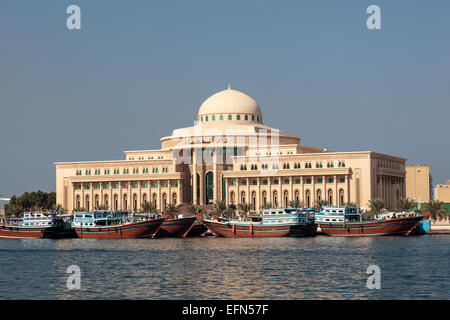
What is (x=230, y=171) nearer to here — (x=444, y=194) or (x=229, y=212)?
(x=229, y=212)

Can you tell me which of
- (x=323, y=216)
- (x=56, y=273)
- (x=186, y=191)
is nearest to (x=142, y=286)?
(x=56, y=273)

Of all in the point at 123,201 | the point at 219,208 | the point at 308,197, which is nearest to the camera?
the point at 219,208

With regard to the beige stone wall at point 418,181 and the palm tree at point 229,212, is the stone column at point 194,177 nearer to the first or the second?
the palm tree at point 229,212

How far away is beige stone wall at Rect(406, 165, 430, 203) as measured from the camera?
635 ft

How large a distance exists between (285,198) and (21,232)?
5529 centimetres

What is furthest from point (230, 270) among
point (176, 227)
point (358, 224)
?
point (176, 227)

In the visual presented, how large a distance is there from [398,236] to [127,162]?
7249cm

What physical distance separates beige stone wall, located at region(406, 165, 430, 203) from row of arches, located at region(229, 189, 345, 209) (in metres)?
45.6

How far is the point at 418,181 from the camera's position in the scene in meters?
195

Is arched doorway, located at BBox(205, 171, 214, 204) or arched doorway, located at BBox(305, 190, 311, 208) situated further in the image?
arched doorway, located at BBox(205, 171, 214, 204)

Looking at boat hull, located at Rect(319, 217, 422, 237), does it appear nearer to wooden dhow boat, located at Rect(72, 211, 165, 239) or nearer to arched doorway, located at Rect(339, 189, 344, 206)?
wooden dhow boat, located at Rect(72, 211, 165, 239)

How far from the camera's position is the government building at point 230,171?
15412 cm

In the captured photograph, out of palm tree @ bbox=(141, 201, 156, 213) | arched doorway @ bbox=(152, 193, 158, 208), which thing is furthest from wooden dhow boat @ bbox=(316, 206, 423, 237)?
arched doorway @ bbox=(152, 193, 158, 208)
